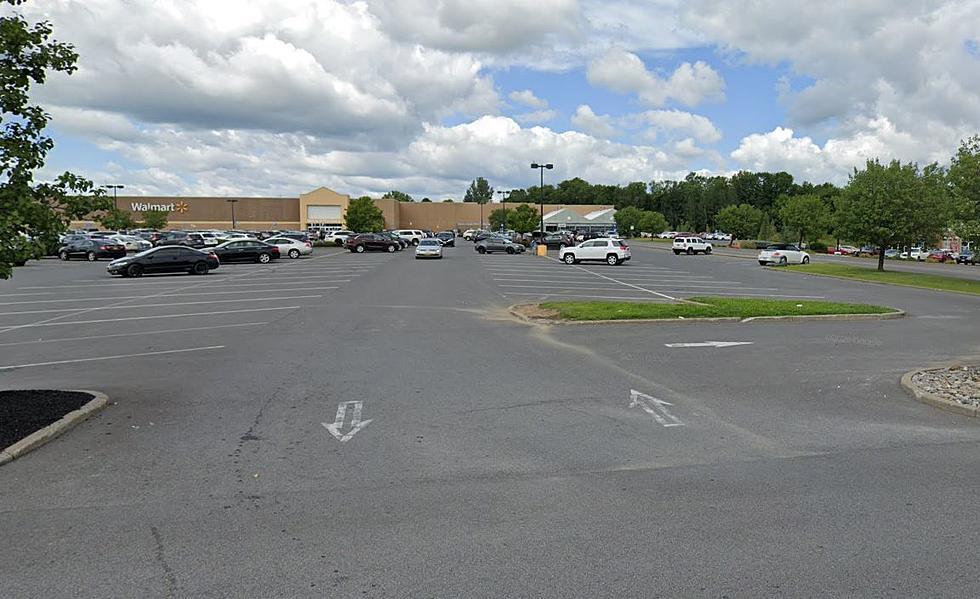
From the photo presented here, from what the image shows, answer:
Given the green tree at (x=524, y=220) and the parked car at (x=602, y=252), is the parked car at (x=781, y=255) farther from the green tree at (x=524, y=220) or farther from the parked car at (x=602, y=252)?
the green tree at (x=524, y=220)

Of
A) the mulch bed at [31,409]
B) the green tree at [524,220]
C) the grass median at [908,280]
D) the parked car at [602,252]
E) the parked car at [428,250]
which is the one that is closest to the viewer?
the mulch bed at [31,409]

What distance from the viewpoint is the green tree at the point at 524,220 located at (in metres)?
125

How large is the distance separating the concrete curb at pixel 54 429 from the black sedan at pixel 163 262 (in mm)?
26351

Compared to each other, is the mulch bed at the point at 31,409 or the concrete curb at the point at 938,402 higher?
the concrete curb at the point at 938,402

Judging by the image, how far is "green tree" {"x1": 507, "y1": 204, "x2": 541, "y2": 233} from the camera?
12488 centimetres

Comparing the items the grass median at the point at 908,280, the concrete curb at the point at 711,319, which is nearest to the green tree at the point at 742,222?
the grass median at the point at 908,280

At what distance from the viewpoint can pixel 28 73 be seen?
757 cm

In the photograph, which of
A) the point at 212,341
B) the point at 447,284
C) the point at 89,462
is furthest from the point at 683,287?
the point at 89,462

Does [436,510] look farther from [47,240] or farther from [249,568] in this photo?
[47,240]

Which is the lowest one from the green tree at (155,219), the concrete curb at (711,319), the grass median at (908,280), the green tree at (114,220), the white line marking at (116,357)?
the grass median at (908,280)

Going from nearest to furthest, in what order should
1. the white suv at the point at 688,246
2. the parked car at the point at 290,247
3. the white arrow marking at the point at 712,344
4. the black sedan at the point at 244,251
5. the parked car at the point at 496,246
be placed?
the white arrow marking at the point at 712,344
the black sedan at the point at 244,251
the parked car at the point at 290,247
the parked car at the point at 496,246
the white suv at the point at 688,246

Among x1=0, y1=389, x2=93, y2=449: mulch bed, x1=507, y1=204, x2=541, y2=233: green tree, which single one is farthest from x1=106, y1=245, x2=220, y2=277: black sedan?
x1=507, y1=204, x2=541, y2=233: green tree

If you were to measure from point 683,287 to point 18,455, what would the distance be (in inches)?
955

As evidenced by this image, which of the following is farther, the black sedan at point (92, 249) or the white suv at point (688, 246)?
the white suv at point (688, 246)
